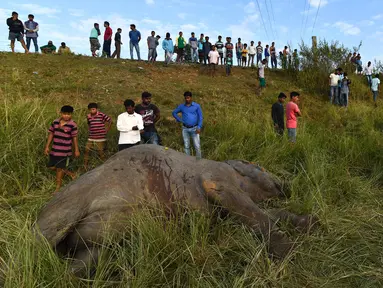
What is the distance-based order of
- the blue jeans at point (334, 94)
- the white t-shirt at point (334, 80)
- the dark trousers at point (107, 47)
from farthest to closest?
the dark trousers at point (107, 47), the blue jeans at point (334, 94), the white t-shirt at point (334, 80)

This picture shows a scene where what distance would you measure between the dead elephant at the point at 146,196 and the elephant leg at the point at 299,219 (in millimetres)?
10

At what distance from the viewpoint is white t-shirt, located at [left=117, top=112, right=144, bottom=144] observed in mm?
5074

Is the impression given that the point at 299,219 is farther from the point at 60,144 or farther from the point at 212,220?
the point at 60,144

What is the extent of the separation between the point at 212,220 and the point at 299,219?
1000 millimetres

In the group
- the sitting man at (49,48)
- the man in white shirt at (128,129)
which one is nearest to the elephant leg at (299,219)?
the man in white shirt at (128,129)

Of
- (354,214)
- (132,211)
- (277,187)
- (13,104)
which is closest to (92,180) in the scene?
(132,211)

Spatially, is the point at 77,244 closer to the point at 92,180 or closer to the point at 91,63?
the point at 92,180

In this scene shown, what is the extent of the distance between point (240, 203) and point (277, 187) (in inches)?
42.8

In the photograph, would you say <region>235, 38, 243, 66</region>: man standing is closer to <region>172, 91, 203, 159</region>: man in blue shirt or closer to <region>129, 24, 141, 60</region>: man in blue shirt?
<region>129, 24, 141, 60</region>: man in blue shirt

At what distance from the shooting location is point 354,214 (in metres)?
3.64

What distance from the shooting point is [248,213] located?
2.99m

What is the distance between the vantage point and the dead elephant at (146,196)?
2.63 m

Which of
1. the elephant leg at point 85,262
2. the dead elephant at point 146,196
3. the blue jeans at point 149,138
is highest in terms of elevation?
the blue jeans at point 149,138

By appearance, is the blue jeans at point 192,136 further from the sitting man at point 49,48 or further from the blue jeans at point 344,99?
the sitting man at point 49,48
